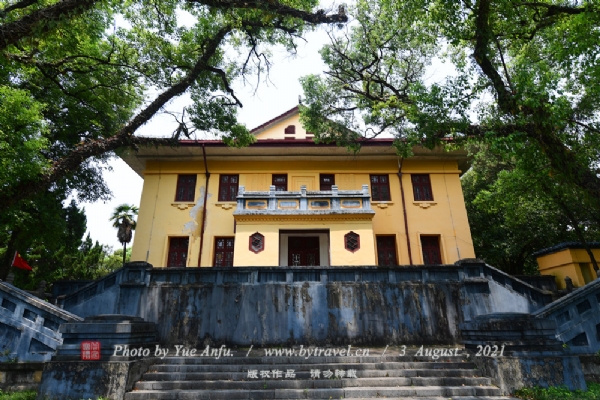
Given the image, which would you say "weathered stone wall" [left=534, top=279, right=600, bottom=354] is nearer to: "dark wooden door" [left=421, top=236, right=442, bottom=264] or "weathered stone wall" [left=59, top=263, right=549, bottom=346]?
"weathered stone wall" [left=59, top=263, right=549, bottom=346]

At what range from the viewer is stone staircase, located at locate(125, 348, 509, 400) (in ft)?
17.7

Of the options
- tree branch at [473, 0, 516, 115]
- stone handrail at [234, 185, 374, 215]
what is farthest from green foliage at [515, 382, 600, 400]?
stone handrail at [234, 185, 374, 215]

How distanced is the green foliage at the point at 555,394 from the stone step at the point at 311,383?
2.06 feet

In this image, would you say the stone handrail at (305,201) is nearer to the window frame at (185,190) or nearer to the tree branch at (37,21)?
the window frame at (185,190)

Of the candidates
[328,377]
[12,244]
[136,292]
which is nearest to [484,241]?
[328,377]

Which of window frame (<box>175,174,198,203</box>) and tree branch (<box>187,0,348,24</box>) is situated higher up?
tree branch (<box>187,0,348,24</box>)

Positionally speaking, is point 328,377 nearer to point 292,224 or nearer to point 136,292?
point 136,292

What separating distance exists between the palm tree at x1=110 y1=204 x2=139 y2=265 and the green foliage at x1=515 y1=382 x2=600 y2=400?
26.2m

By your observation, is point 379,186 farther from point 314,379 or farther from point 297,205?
Result: point 314,379

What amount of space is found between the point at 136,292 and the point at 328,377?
5.73 meters

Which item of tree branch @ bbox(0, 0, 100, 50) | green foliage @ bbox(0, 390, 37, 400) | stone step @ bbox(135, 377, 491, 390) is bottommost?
green foliage @ bbox(0, 390, 37, 400)

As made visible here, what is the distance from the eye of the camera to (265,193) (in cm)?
1287

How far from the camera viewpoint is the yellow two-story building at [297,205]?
1248 centimetres

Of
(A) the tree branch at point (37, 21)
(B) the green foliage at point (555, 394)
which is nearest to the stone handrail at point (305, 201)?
(A) the tree branch at point (37, 21)
